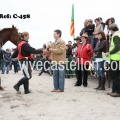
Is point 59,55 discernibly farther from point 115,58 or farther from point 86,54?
point 115,58

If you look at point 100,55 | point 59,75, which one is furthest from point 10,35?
point 100,55

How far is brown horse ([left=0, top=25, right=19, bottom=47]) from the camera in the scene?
10.5m

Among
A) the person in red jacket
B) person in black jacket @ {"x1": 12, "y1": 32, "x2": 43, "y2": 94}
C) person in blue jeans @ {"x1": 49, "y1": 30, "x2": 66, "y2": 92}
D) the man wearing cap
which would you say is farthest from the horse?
the man wearing cap

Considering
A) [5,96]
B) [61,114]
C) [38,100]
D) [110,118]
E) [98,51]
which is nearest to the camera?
[110,118]

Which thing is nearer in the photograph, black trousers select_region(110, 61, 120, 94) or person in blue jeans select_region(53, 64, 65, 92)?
black trousers select_region(110, 61, 120, 94)

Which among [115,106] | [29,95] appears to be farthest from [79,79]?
[115,106]

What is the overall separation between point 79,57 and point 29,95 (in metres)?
2.62

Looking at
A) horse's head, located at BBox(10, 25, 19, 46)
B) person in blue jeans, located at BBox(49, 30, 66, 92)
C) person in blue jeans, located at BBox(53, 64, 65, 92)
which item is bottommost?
person in blue jeans, located at BBox(53, 64, 65, 92)

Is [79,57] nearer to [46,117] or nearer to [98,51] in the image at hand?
[98,51]

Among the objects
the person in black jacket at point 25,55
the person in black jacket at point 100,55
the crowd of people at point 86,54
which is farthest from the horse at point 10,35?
the person in black jacket at point 100,55

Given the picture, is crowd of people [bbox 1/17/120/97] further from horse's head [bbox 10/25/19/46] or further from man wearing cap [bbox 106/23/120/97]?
horse's head [bbox 10/25/19/46]

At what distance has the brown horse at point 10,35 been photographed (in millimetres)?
10469

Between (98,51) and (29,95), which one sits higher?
(98,51)

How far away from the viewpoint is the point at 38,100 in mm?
8141
